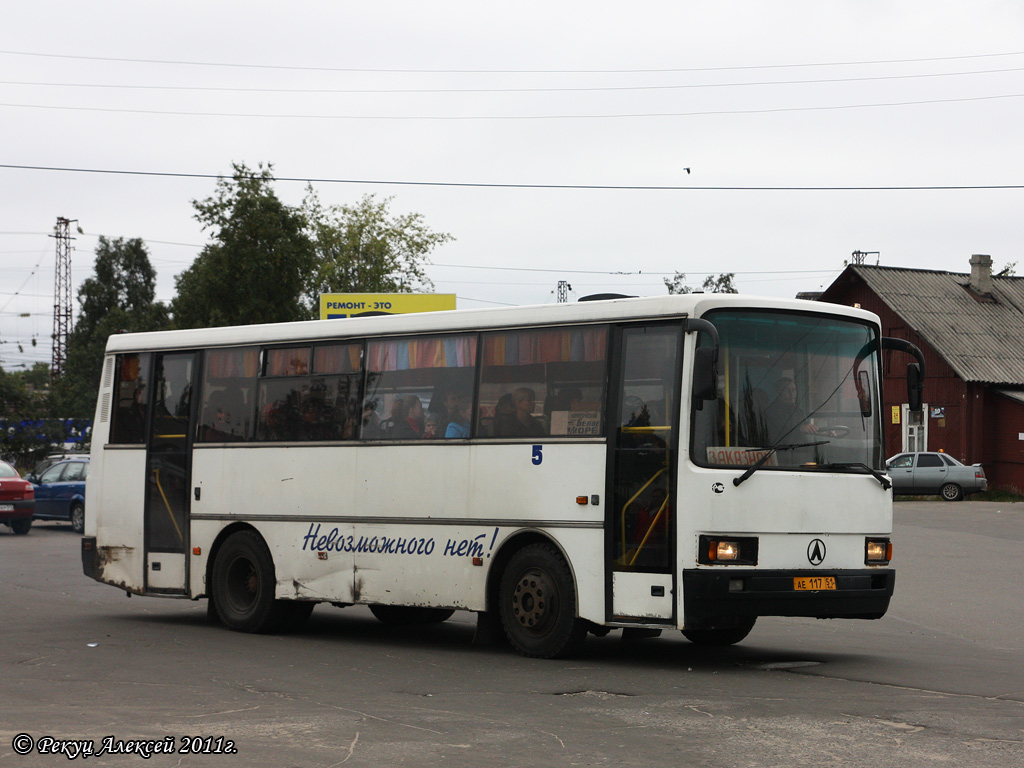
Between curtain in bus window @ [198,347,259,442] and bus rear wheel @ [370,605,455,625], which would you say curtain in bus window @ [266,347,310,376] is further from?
bus rear wheel @ [370,605,455,625]

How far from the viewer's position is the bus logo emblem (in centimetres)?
1133

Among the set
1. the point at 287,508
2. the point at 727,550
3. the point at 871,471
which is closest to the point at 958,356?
the point at 287,508

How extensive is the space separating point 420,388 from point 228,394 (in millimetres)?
2921

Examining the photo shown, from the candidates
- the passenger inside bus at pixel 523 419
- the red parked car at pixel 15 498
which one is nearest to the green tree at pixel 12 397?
the red parked car at pixel 15 498

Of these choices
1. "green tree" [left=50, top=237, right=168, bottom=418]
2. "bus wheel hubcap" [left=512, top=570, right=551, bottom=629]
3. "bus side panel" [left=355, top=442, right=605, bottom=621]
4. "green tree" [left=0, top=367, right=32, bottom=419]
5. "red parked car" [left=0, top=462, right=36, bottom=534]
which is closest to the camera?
"bus side panel" [left=355, top=442, right=605, bottom=621]

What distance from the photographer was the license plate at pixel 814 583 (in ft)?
36.7

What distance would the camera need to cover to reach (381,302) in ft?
173

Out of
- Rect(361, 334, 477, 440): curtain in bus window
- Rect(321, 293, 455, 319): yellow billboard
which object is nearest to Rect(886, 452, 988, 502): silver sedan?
Rect(321, 293, 455, 319): yellow billboard

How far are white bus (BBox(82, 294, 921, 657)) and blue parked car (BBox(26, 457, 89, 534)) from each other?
18102mm

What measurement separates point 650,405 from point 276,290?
3484cm

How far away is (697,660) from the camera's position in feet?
39.6

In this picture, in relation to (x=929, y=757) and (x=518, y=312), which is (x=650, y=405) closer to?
(x=518, y=312)

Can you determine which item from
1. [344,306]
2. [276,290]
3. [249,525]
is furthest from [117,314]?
[249,525]

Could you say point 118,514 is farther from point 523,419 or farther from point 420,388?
point 523,419
